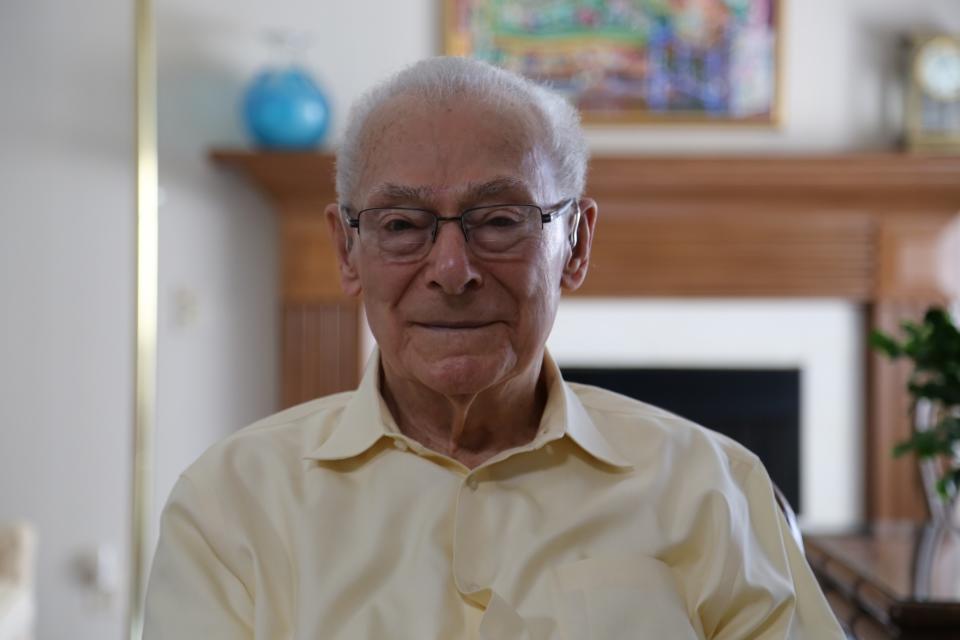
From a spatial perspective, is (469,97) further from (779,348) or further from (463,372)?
(779,348)

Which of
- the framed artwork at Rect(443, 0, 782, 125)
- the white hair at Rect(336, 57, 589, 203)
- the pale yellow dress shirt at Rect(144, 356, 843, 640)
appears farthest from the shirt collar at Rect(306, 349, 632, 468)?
the framed artwork at Rect(443, 0, 782, 125)

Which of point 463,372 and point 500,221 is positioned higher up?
point 500,221

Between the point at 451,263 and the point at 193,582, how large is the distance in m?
0.38

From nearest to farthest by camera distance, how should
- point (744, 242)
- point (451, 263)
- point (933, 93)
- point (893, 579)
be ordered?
point (451, 263), point (893, 579), point (933, 93), point (744, 242)

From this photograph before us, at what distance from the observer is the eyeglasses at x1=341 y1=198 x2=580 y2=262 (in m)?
1.04

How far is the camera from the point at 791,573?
1.10 metres

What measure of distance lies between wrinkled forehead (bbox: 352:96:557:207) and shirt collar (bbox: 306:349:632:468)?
0.22 m

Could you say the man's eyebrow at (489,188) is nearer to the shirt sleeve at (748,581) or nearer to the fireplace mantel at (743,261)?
the shirt sleeve at (748,581)

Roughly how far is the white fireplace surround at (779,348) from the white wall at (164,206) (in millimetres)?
560

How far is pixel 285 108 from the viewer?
3.55 meters

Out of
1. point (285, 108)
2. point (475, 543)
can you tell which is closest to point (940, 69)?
point (285, 108)

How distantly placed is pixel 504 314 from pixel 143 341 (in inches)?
107

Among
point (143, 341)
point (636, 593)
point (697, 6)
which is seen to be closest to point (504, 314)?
point (636, 593)

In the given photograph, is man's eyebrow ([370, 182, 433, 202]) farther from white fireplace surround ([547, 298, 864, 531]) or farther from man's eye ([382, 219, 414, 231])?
white fireplace surround ([547, 298, 864, 531])
